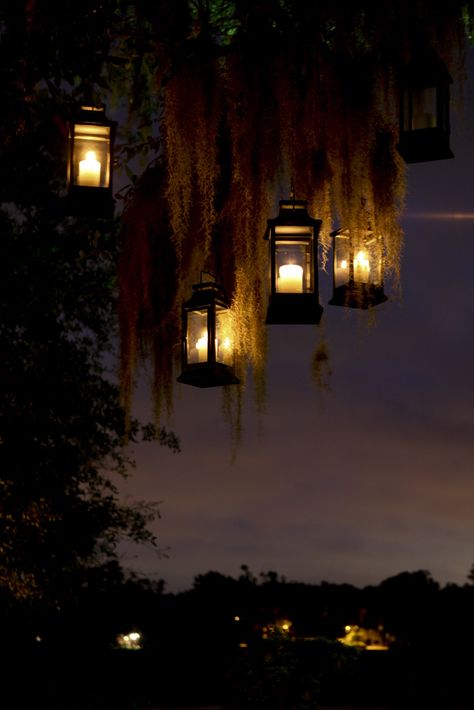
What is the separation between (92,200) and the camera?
10.3ft

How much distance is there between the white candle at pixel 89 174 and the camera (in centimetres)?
313

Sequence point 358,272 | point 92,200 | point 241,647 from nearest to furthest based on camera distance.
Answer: point 92,200 < point 358,272 < point 241,647

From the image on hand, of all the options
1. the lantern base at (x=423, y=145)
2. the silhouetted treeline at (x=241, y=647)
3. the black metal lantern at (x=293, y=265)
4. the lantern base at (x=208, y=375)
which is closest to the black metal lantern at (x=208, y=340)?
the lantern base at (x=208, y=375)

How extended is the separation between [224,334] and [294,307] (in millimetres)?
387

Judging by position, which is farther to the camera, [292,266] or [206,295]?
[206,295]

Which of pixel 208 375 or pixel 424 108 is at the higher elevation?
pixel 424 108

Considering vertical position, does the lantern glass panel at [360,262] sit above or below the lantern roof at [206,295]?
above

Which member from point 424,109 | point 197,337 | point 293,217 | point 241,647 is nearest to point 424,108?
point 424,109

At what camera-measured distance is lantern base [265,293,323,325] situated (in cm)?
293

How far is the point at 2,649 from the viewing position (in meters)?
9.35

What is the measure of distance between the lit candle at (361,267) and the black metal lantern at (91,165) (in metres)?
0.77

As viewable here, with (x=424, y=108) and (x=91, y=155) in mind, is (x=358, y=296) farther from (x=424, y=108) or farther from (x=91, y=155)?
(x=91, y=155)

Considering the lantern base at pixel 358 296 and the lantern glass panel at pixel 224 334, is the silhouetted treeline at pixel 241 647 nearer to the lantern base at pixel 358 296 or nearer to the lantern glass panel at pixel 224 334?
the lantern glass panel at pixel 224 334

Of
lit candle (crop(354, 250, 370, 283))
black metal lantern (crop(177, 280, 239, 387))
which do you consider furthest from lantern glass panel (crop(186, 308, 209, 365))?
lit candle (crop(354, 250, 370, 283))
